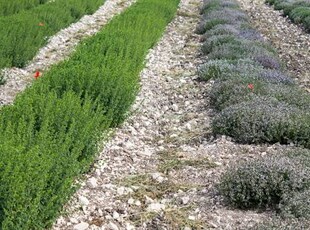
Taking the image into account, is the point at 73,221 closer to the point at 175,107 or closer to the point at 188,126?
the point at 188,126

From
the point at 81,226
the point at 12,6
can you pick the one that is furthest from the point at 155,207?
the point at 12,6

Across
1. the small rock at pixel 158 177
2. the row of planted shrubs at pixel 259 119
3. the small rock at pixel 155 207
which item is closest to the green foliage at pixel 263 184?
the row of planted shrubs at pixel 259 119

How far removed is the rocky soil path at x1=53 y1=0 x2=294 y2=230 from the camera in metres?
4.71

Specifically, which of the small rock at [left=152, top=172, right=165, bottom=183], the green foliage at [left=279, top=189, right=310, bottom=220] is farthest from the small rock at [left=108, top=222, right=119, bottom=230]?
the green foliage at [left=279, top=189, right=310, bottom=220]

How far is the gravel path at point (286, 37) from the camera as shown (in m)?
11.7

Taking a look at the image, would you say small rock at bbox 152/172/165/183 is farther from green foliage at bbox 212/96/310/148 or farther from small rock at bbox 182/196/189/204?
green foliage at bbox 212/96/310/148

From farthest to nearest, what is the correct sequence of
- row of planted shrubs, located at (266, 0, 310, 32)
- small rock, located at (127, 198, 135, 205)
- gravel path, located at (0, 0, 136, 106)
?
row of planted shrubs, located at (266, 0, 310, 32), gravel path, located at (0, 0, 136, 106), small rock, located at (127, 198, 135, 205)

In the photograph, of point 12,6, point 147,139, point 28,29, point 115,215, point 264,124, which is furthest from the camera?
point 12,6

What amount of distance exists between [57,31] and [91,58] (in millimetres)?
6595

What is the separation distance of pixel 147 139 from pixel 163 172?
1.19 m

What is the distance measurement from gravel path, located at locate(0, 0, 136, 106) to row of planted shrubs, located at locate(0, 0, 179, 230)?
1.53 m

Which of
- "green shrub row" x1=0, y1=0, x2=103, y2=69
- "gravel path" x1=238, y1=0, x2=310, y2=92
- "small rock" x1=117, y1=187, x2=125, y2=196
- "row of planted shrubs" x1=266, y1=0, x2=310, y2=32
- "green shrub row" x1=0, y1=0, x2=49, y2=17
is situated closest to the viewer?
"small rock" x1=117, y1=187, x2=125, y2=196

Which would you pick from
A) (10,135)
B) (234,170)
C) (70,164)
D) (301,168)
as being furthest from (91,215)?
(301,168)

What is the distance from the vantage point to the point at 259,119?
21.6 feet
